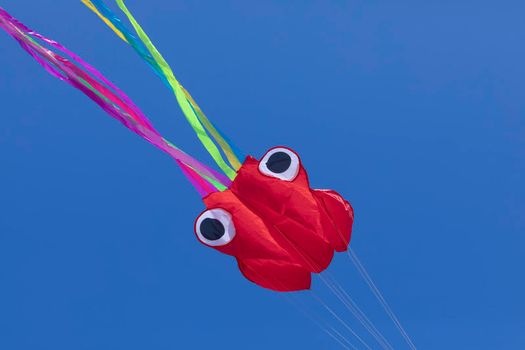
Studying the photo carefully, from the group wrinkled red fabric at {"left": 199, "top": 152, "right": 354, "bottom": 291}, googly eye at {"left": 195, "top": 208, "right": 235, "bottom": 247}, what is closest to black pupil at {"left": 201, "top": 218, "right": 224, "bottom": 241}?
googly eye at {"left": 195, "top": 208, "right": 235, "bottom": 247}

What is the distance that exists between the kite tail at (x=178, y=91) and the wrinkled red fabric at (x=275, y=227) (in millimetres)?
353

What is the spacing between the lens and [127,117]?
1108 centimetres

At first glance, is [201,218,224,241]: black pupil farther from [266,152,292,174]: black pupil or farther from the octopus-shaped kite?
[266,152,292,174]: black pupil

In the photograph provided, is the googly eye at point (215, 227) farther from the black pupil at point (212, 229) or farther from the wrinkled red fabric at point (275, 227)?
the wrinkled red fabric at point (275, 227)

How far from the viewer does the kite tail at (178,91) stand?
1181 centimetres

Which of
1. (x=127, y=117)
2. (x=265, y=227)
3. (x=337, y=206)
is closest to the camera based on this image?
(x=127, y=117)

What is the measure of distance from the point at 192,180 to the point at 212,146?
573 millimetres

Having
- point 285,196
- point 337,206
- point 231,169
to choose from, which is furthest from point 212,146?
point 337,206

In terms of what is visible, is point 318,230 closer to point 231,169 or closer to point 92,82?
point 231,169

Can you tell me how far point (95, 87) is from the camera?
11219 mm

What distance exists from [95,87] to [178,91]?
4.22 ft

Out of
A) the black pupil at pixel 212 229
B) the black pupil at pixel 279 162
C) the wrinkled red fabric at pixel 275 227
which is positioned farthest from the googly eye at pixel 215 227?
the black pupil at pixel 279 162

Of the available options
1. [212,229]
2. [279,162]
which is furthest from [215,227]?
[279,162]

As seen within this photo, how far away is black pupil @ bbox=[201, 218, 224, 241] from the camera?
11133 millimetres
